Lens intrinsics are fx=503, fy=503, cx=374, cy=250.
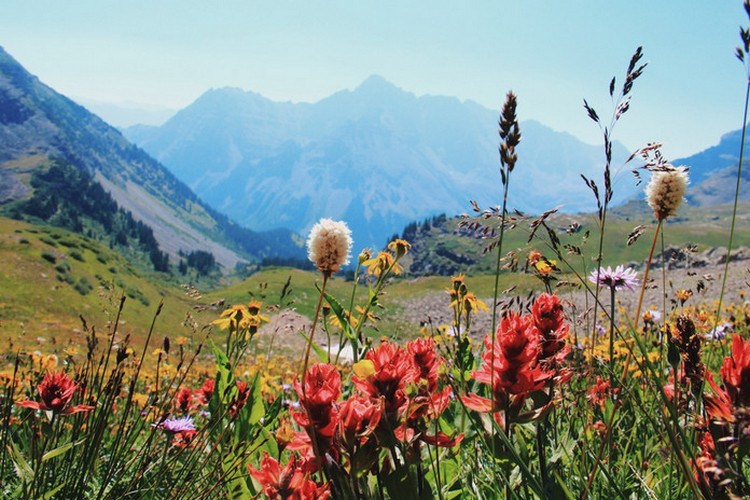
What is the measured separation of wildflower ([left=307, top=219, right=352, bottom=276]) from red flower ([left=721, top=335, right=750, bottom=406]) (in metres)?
1.43

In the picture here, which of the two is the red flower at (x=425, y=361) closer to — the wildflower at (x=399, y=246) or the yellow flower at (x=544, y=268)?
the yellow flower at (x=544, y=268)

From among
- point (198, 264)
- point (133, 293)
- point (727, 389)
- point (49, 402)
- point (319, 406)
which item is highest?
point (727, 389)

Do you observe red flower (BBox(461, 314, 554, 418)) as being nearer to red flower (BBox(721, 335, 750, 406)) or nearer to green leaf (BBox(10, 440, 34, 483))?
red flower (BBox(721, 335, 750, 406))

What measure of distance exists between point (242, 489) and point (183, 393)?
2.04 meters

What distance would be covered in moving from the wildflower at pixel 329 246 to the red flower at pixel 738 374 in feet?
4.69

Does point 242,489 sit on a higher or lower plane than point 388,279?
lower

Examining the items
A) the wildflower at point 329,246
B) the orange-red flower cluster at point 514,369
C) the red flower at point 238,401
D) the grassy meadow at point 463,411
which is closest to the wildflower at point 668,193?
the grassy meadow at point 463,411

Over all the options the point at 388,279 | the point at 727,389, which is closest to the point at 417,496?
the point at 727,389

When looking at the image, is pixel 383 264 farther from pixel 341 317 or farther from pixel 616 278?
pixel 616 278

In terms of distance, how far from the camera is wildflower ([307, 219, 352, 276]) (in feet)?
7.36

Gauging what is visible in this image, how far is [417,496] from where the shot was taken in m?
1.58

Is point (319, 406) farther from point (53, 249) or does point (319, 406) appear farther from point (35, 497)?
point (53, 249)

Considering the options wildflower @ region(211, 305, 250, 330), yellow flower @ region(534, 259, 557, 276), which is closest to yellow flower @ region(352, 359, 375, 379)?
yellow flower @ region(534, 259, 557, 276)

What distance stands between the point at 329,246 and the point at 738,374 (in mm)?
1550
